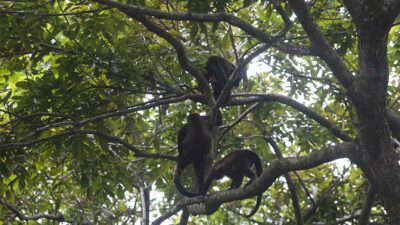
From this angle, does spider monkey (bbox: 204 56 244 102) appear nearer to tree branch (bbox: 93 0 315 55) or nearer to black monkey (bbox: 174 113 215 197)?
black monkey (bbox: 174 113 215 197)

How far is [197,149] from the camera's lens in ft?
21.6

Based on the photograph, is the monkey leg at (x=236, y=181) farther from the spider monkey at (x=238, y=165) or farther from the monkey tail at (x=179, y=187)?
the monkey tail at (x=179, y=187)

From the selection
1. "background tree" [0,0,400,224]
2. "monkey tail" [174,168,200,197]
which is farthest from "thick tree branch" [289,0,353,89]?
"monkey tail" [174,168,200,197]

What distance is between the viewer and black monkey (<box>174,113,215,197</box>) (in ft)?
21.3

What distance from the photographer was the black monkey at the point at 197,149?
6.49 metres

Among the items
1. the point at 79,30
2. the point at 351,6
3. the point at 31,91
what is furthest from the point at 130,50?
the point at 351,6

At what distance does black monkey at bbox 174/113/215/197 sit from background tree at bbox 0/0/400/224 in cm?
24

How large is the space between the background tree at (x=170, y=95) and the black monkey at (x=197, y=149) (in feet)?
0.80

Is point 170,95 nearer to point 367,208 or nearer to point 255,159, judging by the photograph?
point 255,159

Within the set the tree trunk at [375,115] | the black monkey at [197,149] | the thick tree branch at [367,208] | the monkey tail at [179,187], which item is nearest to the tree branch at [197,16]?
the tree trunk at [375,115]

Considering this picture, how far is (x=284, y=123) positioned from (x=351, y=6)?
11.8 ft

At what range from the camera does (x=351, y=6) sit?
4.16 meters

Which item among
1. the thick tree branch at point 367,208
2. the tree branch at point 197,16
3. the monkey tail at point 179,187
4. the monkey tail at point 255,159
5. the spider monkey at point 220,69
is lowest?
the thick tree branch at point 367,208

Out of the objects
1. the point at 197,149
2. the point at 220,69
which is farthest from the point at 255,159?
the point at 220,69
